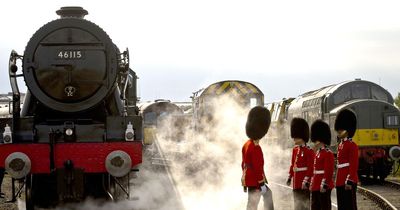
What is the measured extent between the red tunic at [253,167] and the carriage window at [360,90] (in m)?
10.4

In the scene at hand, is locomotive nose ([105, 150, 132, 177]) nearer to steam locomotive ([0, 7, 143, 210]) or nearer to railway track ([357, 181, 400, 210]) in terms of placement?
steam locomotive ([0, 7, 143, 210])

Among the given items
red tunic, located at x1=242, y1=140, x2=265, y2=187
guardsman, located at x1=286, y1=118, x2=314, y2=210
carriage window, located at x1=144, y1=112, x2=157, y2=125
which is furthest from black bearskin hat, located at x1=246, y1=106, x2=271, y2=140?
carriage window, located at x1=144, y1=112, x2=157, y2=125

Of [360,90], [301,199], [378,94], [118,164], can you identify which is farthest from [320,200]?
[378,94]

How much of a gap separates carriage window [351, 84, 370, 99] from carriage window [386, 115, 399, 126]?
1.25 m

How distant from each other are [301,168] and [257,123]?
100 centimetres

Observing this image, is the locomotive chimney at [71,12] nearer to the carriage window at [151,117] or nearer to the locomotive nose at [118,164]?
the locomotive nose at [118,164]

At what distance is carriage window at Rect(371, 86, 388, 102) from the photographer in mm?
18047

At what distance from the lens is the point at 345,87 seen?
17.9 meters

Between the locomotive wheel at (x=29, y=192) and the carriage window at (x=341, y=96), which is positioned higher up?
the carriage window at (x=341, y=96)

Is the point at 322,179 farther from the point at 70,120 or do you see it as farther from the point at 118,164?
the point at 70,120

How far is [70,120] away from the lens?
9.80m

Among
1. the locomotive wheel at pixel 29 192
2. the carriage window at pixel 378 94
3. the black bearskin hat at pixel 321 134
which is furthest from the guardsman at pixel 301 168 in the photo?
the carriage window at pixel 378 94

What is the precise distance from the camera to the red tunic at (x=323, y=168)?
27.8ft

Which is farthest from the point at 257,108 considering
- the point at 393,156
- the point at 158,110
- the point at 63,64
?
the point at 158,110
